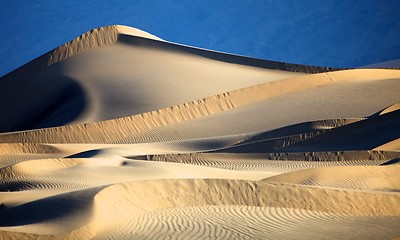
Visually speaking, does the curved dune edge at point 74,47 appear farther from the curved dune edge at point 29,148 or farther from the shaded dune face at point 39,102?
the curved dune edge at point 29,148

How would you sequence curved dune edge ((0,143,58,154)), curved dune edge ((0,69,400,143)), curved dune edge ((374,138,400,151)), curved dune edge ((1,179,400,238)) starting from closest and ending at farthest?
curved dune edge ((1,179,400,238)), curved dune edge ((374,138,400,151)), curved dune edge ((0,143,58,154)), curved dune edge ((0,69,400,143))

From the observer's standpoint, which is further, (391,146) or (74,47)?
(74,47)

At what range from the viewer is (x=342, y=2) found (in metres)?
81.8

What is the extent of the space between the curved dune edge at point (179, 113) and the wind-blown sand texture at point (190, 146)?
0.12 feet

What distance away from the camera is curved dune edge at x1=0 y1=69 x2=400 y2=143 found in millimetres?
20859

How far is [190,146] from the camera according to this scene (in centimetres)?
1834

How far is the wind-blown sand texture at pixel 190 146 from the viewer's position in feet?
28.8

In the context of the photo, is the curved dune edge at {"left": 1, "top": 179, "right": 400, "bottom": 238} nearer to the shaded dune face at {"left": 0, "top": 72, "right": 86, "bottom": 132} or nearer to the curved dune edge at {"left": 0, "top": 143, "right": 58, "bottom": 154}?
the curved dune edge at {"left": 0, "top": 143, "right": 58, "bottom": 154}

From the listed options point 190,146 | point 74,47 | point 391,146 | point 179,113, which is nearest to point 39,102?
point 74,47

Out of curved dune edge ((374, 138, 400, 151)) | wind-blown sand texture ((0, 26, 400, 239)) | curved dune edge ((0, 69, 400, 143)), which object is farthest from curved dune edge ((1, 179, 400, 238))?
curved dune edge ((0, 69, 400, 143))

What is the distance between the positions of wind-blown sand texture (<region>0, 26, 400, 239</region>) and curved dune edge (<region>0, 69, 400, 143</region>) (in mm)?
37

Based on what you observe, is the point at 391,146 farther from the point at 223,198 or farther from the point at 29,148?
the point at 29,148

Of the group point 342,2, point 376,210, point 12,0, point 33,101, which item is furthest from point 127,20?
point 376,210

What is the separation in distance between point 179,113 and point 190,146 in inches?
170
